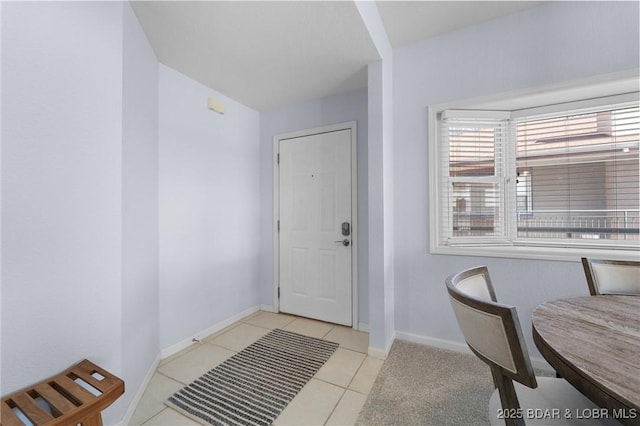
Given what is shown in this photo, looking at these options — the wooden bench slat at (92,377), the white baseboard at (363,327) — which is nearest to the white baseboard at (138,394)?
the wooden bench slat at (92,377)

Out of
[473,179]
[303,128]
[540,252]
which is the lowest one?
[540,252]

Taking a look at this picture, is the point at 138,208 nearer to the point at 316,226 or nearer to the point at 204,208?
the point at 204,208

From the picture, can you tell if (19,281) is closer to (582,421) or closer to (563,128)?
(582,421)

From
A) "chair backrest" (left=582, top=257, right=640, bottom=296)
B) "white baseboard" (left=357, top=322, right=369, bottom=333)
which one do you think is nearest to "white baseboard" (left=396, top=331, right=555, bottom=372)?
"white baseboard" (left=357, top=322, right=369, bottom=333)

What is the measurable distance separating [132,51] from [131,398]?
2136 millimetres

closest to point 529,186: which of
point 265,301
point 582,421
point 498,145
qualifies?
point 498,145

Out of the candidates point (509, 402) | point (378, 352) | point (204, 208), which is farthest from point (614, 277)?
point (204, 208)

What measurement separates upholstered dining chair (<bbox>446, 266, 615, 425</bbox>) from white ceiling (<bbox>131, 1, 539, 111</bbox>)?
5.93ft

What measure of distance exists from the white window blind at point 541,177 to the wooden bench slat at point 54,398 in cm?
246

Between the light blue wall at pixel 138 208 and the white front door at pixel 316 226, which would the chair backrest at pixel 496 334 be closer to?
the light blue wall at pixel 138 208

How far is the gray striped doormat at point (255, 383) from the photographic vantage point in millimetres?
1585

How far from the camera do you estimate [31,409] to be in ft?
3.10

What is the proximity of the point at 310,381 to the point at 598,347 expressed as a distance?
1648 millimetres

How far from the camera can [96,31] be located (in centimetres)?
134
